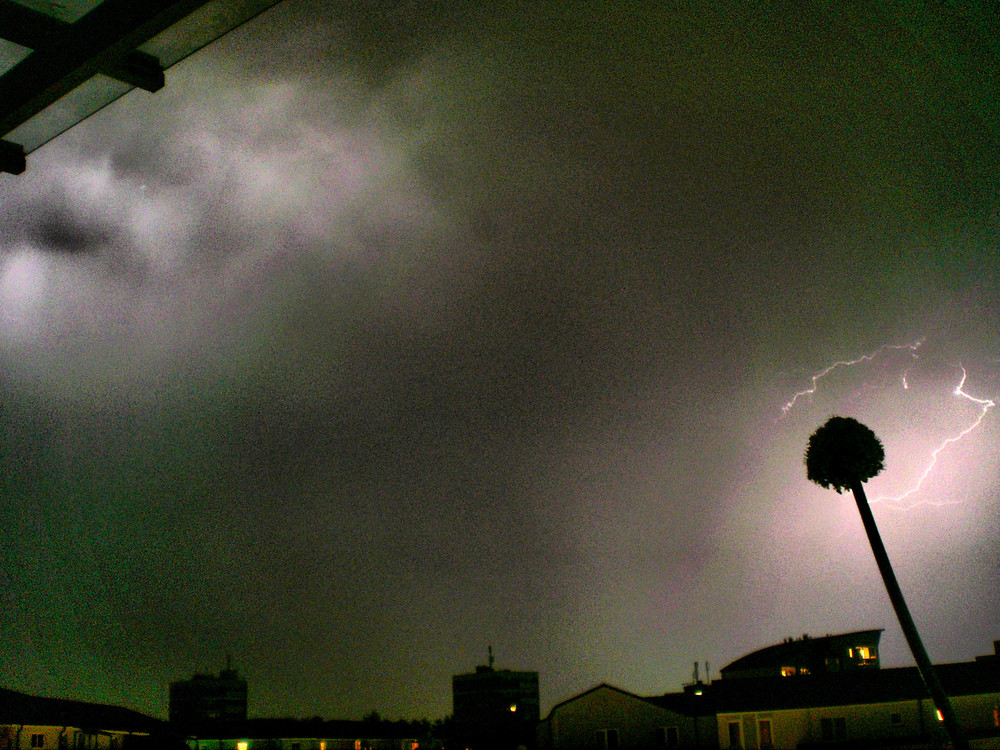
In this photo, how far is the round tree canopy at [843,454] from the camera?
1396 inches

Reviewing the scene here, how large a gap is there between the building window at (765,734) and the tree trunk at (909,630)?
28.0ft

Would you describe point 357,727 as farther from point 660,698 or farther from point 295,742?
point 660,698

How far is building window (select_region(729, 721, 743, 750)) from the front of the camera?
41.0 m

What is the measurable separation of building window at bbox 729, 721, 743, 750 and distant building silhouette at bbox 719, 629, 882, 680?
11.1 metres

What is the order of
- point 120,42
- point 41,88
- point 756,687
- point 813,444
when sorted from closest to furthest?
1. point 120,42
2. point 41,88
3. point 813,444
4. point 756,687

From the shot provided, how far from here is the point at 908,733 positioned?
38406mm

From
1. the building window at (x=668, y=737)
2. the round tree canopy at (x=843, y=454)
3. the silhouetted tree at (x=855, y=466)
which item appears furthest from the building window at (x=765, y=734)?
the round tree canopy at (x=843, y=454)

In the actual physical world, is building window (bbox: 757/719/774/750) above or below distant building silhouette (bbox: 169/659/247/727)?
below

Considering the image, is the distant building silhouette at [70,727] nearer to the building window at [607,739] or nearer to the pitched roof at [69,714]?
the pitched roof at [69,714]

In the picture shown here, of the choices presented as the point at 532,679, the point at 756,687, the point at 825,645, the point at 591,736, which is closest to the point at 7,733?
the point at 591,736

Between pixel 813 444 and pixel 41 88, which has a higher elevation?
pixel 813 444

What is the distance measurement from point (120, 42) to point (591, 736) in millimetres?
45303

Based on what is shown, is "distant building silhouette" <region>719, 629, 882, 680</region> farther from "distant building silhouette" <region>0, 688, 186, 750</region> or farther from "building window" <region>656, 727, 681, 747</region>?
"distant building silhouette" <region>0, 688, 186, 750</region>

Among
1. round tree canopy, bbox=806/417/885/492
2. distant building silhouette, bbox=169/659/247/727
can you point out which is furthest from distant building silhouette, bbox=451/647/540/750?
round tree canopy, bbox=806/417/885/492
